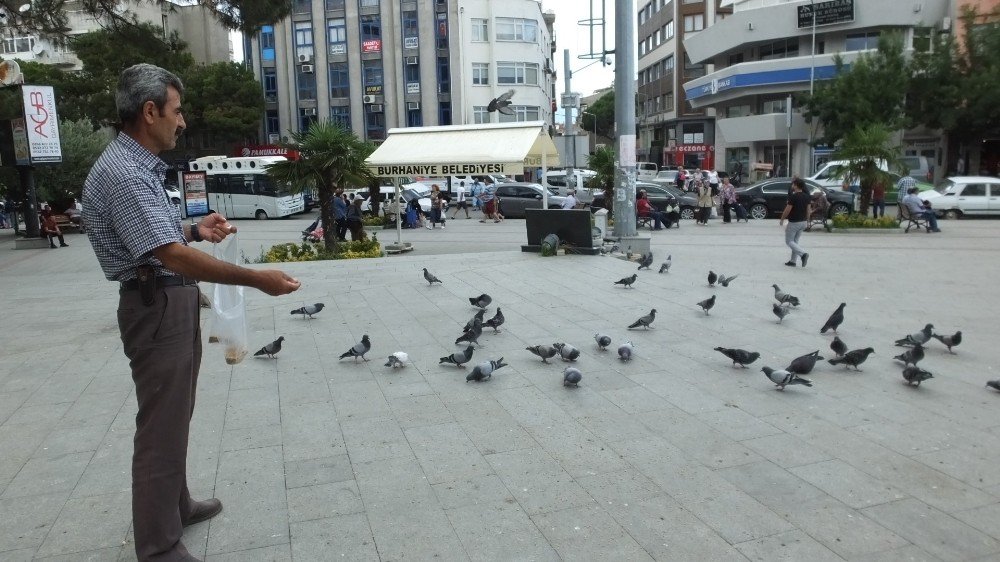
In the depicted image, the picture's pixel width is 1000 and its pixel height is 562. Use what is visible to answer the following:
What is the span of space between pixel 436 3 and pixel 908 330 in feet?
146

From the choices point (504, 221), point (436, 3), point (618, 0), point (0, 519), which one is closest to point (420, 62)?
point (436, 3)

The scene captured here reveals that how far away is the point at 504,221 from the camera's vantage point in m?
26.7

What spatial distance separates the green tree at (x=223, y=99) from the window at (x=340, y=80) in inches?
189

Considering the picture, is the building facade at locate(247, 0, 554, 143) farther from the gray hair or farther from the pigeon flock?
the gray hair

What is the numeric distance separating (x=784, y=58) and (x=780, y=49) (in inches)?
53.7

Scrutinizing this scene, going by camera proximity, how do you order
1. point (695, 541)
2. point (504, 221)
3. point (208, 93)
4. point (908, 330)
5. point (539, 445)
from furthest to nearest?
point (208, 93), point (504, 221), point (908, 330), point (539, 445), point (695, 541)

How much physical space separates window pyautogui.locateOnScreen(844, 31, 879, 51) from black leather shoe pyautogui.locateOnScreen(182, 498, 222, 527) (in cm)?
4503

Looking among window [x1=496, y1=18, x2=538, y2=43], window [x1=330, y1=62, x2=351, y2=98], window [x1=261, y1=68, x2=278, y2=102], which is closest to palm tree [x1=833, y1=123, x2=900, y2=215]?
window [x1=496, y1=18, x2=538, y2=43]

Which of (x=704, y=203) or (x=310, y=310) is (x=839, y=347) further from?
(x=704, y=203)

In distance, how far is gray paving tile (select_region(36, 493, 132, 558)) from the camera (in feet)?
10.9

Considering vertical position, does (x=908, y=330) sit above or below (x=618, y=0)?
below

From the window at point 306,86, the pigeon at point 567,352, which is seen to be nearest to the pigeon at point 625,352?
the pigeon at point 567,352

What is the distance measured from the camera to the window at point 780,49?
4328cm

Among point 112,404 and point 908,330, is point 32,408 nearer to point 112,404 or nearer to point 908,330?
point 112,404
